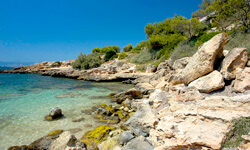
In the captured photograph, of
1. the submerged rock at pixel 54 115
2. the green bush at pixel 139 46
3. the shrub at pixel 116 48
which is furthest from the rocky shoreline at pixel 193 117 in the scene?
the shrub at pixel 116 48

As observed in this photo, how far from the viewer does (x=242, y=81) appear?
4805 mm

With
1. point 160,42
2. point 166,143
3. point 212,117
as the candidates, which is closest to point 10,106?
point 166,143

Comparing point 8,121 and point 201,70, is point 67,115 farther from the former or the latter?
point 201,70

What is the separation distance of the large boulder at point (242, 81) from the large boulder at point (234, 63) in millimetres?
398

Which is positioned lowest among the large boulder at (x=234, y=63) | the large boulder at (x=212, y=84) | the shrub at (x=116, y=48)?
the large boulder at (x=212, y=84)

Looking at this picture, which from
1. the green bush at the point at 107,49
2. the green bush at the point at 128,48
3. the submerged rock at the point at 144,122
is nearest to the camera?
the submerged rock at the point at 144,122

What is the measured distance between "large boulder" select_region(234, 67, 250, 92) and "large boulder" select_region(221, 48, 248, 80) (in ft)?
1.31

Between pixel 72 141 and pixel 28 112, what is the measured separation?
6.72m

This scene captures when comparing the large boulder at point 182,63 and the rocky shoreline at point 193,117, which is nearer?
the rocky shoreline at point 193,117

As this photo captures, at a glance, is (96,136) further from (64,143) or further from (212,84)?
(212,84)

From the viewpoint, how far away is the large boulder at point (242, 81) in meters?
4.57

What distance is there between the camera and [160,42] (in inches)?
1339

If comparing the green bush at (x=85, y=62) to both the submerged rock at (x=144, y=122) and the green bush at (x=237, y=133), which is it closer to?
the submerged rock at (x=144, y=122)

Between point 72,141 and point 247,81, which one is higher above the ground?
point 247,81
